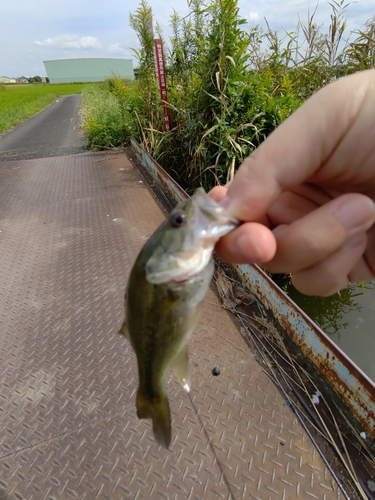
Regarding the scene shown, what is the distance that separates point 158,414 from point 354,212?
3.49 feet

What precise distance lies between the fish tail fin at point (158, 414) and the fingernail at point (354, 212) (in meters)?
0.96

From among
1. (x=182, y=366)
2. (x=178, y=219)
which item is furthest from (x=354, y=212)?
(x=182, y=366)

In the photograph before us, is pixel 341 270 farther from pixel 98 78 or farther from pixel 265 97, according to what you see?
pixel 98 78

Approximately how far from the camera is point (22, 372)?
2.49 meters

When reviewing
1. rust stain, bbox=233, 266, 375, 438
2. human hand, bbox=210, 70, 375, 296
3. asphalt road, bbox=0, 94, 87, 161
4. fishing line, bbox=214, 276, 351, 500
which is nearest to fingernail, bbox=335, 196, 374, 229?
human hand, bbox=210, 70, 375, 296

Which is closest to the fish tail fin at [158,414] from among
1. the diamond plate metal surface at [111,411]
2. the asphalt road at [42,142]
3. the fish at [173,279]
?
the fish at [173,279]

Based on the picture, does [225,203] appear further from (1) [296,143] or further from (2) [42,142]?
(2) [42,142]

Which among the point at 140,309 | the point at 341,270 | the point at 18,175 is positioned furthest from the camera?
the point at 18,175

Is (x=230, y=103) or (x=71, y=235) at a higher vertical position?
(x=230, y=103)

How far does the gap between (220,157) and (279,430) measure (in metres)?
3.84

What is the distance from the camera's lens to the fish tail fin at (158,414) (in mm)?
1272

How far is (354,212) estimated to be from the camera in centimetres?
116

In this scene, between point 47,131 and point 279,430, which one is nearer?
point 279,430

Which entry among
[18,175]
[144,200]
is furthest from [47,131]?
[144,200]
